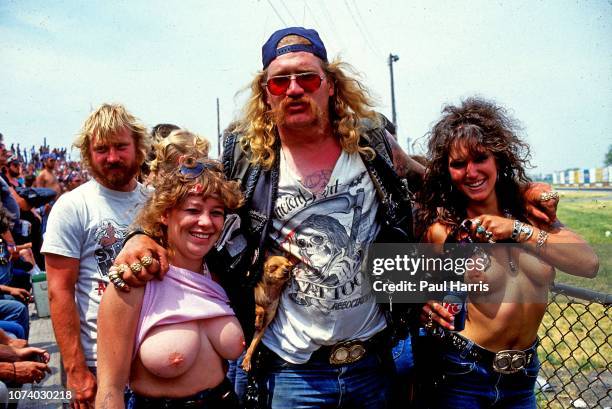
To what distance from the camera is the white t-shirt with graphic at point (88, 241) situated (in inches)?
99.8

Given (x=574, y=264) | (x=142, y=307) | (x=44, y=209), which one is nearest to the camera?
(x=142, y=307)

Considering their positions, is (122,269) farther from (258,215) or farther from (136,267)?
(258,215)

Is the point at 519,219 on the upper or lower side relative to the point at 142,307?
upper

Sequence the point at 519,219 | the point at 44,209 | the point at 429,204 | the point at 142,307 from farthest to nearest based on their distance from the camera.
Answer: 1. the point at 44,209
2. the point at 429,204
3. the point at 519,219
4. the point at 142,307

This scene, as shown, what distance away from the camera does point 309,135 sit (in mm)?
2346

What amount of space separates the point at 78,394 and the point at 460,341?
191 centimetres

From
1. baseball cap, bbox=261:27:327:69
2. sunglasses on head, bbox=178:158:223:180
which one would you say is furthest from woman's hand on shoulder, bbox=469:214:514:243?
sunglasses on head, bbox=178:158:223:180

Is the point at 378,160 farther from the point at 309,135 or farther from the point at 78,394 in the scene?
the point at 78,394

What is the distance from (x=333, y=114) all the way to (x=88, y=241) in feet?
4.87

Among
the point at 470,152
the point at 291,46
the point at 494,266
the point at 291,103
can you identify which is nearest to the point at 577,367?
the point at 494,266

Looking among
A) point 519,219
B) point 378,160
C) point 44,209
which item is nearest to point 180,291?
point 378,160

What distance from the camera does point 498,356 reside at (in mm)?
2217

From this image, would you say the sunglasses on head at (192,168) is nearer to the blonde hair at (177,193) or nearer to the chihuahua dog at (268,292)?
the blonde hair at (177,193)

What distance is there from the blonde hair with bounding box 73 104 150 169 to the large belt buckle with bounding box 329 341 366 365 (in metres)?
1.61
